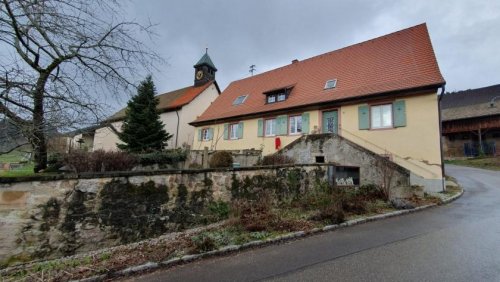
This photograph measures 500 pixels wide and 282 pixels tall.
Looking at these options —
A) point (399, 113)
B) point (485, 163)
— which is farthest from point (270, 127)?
point (485, 163)

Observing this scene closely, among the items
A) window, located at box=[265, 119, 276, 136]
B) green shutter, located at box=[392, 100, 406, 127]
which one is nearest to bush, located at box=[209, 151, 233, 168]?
window, located at box=[265, 119, 276, 136]

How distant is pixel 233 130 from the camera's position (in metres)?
21.7

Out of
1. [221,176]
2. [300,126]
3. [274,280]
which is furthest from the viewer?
[300,126]

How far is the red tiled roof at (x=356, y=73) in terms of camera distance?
14125mm

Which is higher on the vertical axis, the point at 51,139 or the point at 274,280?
the point at 51,139

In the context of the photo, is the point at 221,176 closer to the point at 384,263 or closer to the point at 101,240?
the point at 101,240

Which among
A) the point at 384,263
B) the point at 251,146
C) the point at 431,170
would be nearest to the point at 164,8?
the point at 384,263

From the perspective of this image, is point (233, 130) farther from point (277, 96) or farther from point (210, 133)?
point (277, 96)

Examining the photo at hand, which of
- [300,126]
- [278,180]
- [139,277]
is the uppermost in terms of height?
[300,126]

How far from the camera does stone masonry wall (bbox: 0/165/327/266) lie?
473 centimetres

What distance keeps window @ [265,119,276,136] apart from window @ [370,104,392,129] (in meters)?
6.46

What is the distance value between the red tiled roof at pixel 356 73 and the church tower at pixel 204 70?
8404 millimetres

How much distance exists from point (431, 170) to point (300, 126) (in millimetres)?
7419

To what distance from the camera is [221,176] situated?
7691mm
